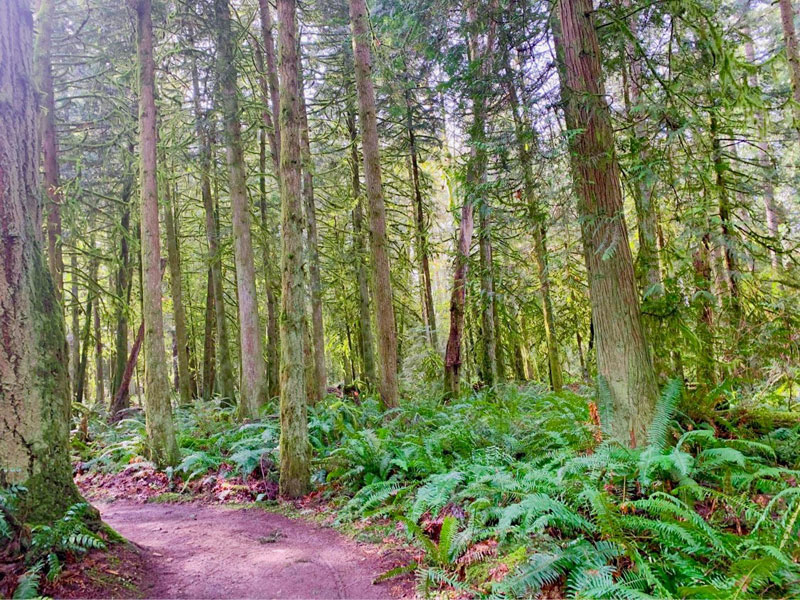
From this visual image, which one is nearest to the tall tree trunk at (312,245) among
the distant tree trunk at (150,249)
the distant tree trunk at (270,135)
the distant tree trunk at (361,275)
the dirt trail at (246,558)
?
the distant tree trunk at (270,135)

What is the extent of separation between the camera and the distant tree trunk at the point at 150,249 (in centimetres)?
784

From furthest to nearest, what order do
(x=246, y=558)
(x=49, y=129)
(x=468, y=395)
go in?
(x=468, y=395), (x=49, y=129), (x=246, y=558)

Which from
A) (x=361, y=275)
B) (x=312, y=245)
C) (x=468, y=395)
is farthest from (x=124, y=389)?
(x=468, y=395)

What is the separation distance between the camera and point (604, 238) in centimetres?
505

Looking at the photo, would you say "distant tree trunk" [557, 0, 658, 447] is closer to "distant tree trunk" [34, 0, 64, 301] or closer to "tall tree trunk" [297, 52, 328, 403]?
"tall tree trunk" [297, 52, 328, 403]

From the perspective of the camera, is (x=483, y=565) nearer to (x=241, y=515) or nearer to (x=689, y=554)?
(x=689, y=554)

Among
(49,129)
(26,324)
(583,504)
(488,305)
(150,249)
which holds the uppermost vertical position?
(49,129)

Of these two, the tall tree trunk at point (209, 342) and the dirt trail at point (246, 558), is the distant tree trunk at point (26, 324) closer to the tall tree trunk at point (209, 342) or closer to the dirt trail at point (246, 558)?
the dirt trail at point (246, 558)

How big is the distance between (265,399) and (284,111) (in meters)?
6.83

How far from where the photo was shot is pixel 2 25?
12.4ft

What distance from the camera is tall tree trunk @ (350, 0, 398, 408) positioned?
8805 mm

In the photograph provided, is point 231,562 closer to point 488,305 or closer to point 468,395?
point 468,395

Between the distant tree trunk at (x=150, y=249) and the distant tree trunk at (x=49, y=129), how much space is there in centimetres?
169

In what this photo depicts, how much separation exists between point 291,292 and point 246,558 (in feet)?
10.8
